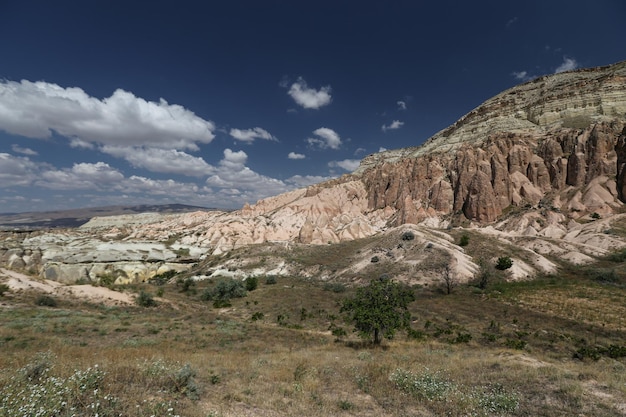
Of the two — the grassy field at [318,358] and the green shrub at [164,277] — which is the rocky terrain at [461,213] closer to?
the green shrub at [164,277]

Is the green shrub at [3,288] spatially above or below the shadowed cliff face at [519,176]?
below

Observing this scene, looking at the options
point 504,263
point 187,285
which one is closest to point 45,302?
point 187,285

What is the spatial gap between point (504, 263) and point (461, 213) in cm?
3811

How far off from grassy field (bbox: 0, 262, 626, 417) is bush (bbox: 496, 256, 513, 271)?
525 centimetres

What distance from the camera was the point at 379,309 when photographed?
19000 millimetres

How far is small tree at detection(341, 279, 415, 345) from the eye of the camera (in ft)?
60.5

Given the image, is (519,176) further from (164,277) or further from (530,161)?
(164,277)

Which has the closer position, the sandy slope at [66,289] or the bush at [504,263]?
the sandy slope at [66,289]

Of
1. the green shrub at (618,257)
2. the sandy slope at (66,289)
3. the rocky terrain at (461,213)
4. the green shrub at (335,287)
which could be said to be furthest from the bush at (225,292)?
the green shrub at (618,257)

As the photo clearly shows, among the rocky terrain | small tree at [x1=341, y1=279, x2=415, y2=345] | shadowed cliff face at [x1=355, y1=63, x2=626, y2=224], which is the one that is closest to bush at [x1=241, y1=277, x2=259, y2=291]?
the rocky terrain

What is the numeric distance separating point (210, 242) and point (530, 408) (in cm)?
7725

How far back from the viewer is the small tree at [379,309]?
60.5 ft

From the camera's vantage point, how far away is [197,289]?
43.4 metres

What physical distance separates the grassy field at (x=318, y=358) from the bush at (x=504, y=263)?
525 cm
